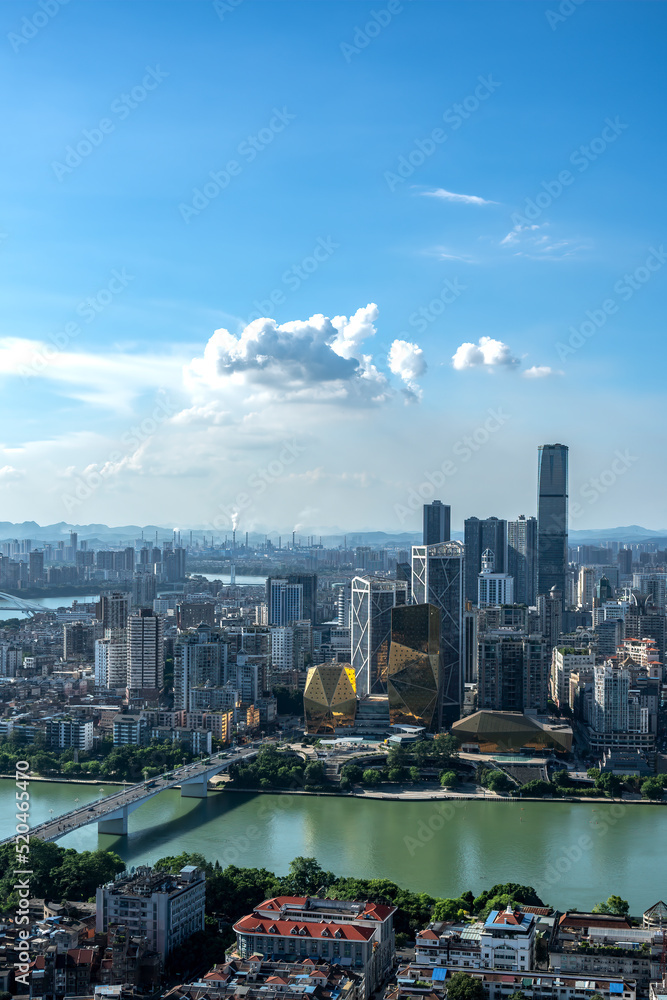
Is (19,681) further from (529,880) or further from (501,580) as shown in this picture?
(501,580)

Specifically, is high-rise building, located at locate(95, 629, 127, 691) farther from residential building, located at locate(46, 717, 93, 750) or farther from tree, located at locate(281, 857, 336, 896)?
tree, located at locate(281, 857, 336, 896)

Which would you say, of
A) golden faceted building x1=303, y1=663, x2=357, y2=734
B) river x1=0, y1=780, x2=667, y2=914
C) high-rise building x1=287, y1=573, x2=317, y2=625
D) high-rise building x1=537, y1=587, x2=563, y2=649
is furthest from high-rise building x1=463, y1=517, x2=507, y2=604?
river x1=0, y1=780, x2=667, y2=914

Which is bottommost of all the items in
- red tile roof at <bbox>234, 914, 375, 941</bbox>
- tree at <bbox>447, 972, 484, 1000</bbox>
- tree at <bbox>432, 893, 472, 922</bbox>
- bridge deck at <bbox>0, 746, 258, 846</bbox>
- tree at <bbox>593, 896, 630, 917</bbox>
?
bridge deck at <bbox>0, 746, 258, 846</bbox>

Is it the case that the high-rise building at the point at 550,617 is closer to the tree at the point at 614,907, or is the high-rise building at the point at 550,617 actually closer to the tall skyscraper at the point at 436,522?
the tall skyscraper at the point at 436,522

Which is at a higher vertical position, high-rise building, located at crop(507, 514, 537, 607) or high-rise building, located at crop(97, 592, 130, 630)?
high-rise building, located at crop(507, 514, 537, 607)

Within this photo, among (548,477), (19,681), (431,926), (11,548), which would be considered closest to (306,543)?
(11,548)

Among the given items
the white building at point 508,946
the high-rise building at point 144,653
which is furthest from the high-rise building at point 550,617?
the white building at point 508,946
